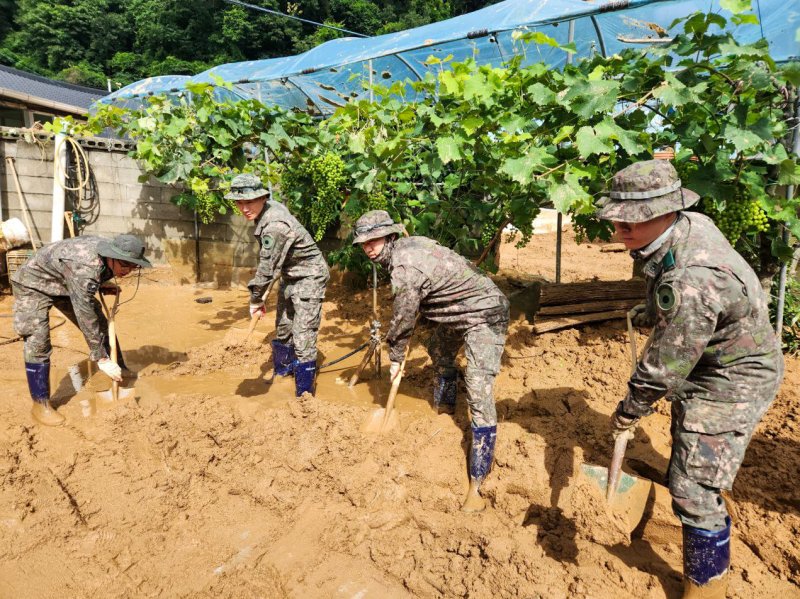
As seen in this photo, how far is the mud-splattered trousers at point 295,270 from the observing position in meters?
4.39

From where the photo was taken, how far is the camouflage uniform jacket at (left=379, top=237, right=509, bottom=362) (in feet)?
10.8

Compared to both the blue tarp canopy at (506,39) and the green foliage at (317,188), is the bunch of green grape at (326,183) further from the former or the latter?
the blue tarp canopy at (506,39)

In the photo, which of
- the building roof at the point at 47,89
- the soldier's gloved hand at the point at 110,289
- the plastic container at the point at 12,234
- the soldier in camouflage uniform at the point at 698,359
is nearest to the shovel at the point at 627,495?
the soldier in camouflage uniform at the point at 698,359

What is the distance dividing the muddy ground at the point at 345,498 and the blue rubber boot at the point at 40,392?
11cm

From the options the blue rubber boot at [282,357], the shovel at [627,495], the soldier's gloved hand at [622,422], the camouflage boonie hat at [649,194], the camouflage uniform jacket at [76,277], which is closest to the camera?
the camouflage boonie hat at [649,194]

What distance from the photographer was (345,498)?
10.5 feet

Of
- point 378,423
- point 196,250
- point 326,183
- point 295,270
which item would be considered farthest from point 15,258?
point 378,423

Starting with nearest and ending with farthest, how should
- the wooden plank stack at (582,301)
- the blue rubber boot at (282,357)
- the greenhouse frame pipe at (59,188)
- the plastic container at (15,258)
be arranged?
the blue rubber boot at (282,357)
the wooden plank stack at (582,301)
the plastic container at (15,258)
the greenhouse frame pipe at (59,188)

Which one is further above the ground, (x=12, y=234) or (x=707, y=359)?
(x=12, y=234)

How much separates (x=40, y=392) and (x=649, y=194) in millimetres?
4498

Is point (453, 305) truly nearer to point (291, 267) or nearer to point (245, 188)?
point (291, 267)

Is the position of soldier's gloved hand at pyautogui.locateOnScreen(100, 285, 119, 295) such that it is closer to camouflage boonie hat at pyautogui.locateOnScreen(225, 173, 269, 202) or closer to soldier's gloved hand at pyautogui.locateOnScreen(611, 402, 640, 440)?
camouflage boonie hat at pyautogui.locateOnScreen(225, 173, 269, 202)

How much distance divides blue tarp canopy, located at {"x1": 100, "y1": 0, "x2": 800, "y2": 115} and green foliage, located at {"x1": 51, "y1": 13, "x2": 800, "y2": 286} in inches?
14.7

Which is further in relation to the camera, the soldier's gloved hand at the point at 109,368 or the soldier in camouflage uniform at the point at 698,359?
the soldier's gloved hand at the point at 109,368
